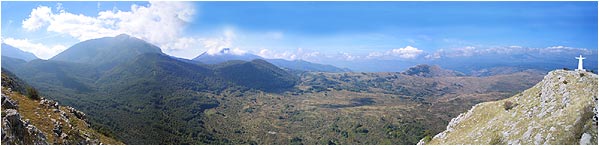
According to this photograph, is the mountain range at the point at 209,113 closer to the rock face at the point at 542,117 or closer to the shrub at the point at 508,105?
the rock face at the point at 542,117

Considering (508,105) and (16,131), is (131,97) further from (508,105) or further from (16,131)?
(508,105)

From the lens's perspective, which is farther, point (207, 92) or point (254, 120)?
point (207, 92)

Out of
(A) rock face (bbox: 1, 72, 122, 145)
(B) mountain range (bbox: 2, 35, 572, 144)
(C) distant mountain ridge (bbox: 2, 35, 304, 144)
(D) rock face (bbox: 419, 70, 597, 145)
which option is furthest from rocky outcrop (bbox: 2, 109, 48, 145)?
(B) mountain range (bbox: 2, 35, 572, 144)

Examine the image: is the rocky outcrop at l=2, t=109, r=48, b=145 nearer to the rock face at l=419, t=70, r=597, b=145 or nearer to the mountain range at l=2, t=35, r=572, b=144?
the rock face at l=419, t=70, r=597, b=145

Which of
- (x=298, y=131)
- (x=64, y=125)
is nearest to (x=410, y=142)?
(x=298, y=131)

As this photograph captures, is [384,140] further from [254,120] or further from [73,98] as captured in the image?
[73,98]

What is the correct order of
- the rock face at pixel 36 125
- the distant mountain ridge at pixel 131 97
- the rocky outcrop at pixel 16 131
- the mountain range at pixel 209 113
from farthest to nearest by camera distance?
the mountain range at pixel 209 113 → the distant mountain ridge at pixel 131 97 → the rock face at pixel 36 125 → the rocky outcrop at pixel 16 131

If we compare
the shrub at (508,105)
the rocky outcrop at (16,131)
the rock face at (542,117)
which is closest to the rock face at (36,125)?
the rocky outcrop at (16,131)

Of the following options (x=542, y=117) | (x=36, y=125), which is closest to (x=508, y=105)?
(x=542, y=117)
